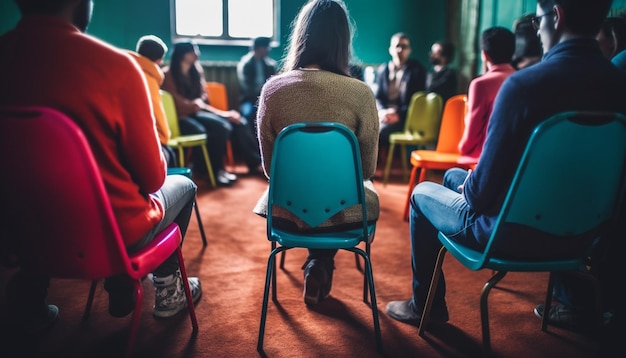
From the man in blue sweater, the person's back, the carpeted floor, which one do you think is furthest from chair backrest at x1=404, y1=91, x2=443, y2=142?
the person's back

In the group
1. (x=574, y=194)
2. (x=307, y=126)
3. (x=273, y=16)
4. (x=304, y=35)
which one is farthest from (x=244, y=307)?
(x=273, y=16)

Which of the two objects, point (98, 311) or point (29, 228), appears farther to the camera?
point (98, 311)

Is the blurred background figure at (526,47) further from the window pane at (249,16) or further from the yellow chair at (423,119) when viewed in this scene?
the window pane at (249,16)

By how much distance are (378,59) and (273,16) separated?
1459 mm

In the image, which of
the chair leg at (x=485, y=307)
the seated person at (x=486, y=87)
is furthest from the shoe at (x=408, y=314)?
the seated person at (x=486, y=87)

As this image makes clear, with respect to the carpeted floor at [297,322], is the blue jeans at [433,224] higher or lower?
higher

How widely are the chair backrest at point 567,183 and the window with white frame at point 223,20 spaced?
4948 millimetres

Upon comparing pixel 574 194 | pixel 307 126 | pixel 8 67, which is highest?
pixel 8 67

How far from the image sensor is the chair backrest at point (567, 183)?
1127mm

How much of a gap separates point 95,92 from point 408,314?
131 cm

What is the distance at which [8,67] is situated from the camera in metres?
1.08

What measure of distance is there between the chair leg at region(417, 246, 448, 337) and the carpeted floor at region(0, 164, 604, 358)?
1.9 inches

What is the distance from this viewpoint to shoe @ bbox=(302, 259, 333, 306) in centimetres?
182

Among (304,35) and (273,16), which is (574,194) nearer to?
(304,35)
